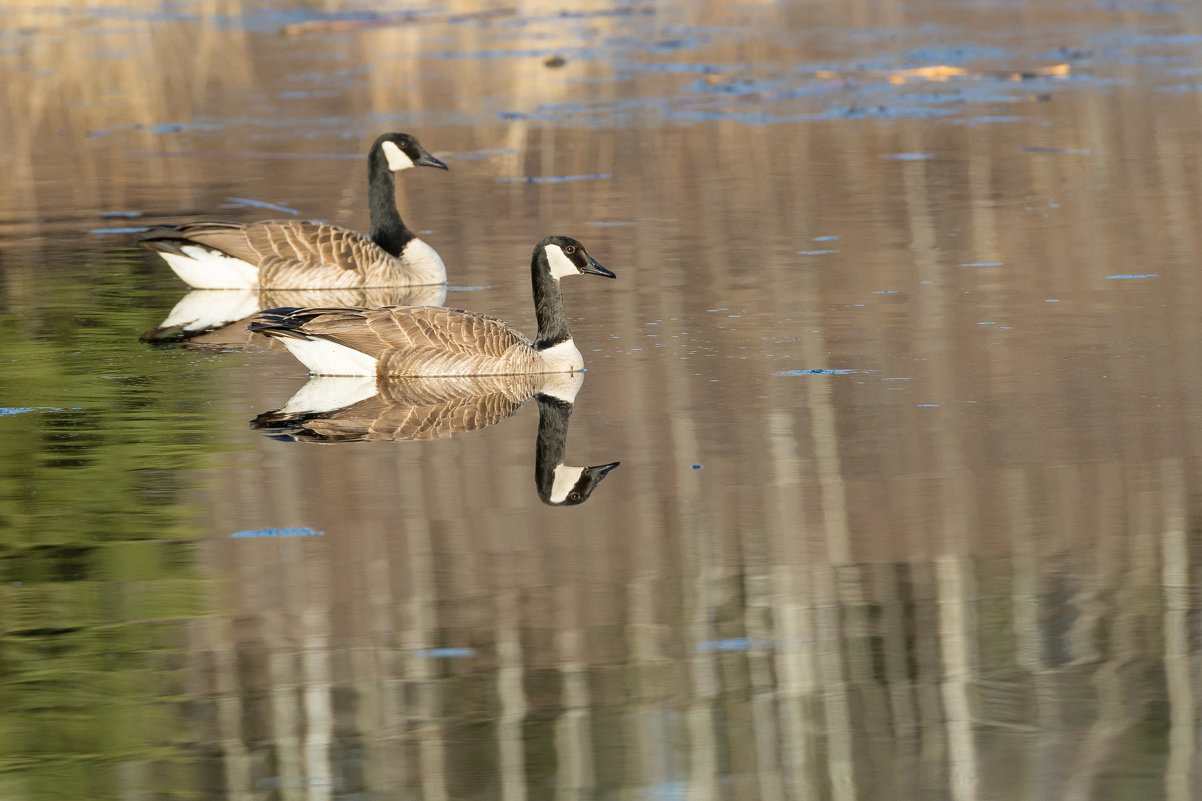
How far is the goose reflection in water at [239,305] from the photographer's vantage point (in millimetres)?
11719

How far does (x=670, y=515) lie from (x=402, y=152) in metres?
7.93

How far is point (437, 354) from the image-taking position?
10.1 m

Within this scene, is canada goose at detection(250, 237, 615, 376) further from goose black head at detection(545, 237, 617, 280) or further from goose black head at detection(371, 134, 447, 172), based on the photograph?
goose black head at detection(371, 134, 447, 172)

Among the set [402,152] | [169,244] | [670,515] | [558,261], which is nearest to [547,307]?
[558,261]

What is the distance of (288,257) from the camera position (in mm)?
13602

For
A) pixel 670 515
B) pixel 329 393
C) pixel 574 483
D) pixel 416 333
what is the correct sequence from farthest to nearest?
pixel 416 333
pixel 329 393
pixel 574 483
pixel 670 515

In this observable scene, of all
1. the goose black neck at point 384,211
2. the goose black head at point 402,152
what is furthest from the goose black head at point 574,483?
the goose black head at point 402,152

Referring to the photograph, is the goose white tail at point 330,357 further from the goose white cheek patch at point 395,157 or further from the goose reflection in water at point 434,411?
the goose white cheek patch at point 395,157

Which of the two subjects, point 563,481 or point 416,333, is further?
point 416,333

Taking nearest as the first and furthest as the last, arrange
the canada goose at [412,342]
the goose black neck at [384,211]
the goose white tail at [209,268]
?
the canada goose at [412,342], the goose white tail at [209,268], the goose black neck at [384,211]

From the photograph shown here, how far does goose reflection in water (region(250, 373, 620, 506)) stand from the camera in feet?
27.0

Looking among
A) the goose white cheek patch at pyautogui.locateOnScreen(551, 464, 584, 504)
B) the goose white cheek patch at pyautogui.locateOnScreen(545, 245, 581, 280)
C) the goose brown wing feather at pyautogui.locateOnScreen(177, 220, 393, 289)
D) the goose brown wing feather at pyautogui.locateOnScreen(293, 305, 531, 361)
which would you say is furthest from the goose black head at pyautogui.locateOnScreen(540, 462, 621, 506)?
the goose brown wing feather at pyautogui.locateOnScreen(177, 220, 393, 289)

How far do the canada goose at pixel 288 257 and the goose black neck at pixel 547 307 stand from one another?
3.08m

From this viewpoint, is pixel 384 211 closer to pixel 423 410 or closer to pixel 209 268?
pixel 209 268
